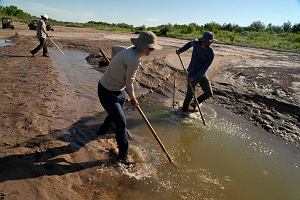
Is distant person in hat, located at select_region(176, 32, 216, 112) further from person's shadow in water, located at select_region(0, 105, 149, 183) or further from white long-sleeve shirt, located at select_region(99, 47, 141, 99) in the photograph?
white long-sleeve shirt, located at select_region(99, 47, 141, 99)

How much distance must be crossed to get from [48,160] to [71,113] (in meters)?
2.11

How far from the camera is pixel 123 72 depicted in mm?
4609

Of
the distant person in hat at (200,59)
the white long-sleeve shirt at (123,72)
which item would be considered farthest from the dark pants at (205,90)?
the white long-sleeve shirt at (123,72)

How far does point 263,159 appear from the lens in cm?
609

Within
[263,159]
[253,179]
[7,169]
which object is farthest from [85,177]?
[263,159]

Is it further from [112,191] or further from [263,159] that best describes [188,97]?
[112,191]

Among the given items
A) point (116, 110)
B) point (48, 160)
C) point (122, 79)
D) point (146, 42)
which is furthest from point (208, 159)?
point (48, 160)

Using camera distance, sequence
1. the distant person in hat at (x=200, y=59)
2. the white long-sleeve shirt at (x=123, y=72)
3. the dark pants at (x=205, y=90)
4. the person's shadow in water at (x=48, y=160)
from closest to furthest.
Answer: the person's shadow in water at (x=48, y=160) → the white long-sleeve shirt at (x=123, y=72) → the distant person in hat at (x=200, y=59) → the dark pants at (x=205, y=90)

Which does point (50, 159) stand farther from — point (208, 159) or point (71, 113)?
point (208, 159)

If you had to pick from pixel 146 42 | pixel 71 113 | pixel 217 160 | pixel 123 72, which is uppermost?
pixel 146 42

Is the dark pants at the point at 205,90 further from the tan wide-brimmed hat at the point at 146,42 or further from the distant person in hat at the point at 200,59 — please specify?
the tan wide-brimmed hat at the point at 146,42

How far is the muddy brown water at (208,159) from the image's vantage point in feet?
15.5

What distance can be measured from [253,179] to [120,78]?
2546 millimetres

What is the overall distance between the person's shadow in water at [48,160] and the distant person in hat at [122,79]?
1.91ft
